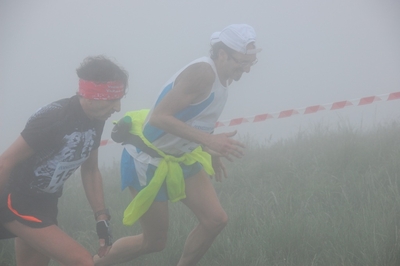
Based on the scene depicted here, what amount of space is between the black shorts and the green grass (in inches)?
56.3

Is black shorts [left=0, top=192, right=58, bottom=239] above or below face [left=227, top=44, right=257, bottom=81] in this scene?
below

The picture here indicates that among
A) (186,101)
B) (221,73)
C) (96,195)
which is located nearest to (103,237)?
(96,195)

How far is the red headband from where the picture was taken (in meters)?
3.06

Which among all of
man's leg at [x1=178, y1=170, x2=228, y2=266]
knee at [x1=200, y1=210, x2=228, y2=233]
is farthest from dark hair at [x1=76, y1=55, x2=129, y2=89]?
knee at [x1=200, y1=210, x2=228, y2=233]

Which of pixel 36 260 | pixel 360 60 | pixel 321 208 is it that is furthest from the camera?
pixel 360 60

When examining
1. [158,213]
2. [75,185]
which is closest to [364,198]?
[158,213]

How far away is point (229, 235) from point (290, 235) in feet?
1.87

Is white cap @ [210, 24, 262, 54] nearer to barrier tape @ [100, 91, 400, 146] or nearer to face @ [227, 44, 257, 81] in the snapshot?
face @ [227, 44, 257, 81]

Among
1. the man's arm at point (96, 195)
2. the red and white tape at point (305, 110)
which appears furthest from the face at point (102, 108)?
the red and white tape at point (305, 110)

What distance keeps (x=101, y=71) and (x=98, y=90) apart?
15cm

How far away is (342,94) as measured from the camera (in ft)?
46.6

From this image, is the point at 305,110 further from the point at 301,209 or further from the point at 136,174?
the point at 136,174

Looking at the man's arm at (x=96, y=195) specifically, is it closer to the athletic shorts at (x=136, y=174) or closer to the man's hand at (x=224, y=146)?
the athletic shorts at (x=136, y=174)

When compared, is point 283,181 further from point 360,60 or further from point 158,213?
point 360,60
